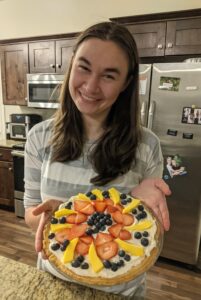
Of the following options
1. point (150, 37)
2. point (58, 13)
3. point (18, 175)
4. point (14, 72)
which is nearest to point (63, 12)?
point (58, 13)

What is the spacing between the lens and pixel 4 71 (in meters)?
3.32

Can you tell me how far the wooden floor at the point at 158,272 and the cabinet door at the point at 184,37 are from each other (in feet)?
6.73

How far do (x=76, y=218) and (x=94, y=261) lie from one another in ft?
0.53

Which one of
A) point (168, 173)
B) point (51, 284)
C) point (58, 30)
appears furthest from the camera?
point (58, 30)

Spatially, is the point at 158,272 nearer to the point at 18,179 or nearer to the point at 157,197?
the point at 157,197

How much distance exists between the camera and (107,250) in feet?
2.32

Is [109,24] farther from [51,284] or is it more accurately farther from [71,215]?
[51,284]

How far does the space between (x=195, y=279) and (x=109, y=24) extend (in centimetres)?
Answer: 224

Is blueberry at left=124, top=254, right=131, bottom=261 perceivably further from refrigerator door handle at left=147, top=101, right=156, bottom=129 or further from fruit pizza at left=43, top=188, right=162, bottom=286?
refrigerator door handle at left=147, top=101, right=156, bottom=129

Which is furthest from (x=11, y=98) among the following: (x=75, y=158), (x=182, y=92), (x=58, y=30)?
(x=75, y=158)

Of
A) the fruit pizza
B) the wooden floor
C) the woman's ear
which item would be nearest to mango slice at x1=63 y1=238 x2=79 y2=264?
the fruit pizza

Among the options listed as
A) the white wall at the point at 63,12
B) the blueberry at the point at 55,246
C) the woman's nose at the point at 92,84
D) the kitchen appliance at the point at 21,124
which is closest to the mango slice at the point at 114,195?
the blueberry at the point at 55,246

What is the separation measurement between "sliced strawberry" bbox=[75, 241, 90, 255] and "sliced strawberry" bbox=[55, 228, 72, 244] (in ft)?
0.12

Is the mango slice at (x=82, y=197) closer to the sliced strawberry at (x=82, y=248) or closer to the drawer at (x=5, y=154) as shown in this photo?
the sliced strawberry at (x=82, y=248)
